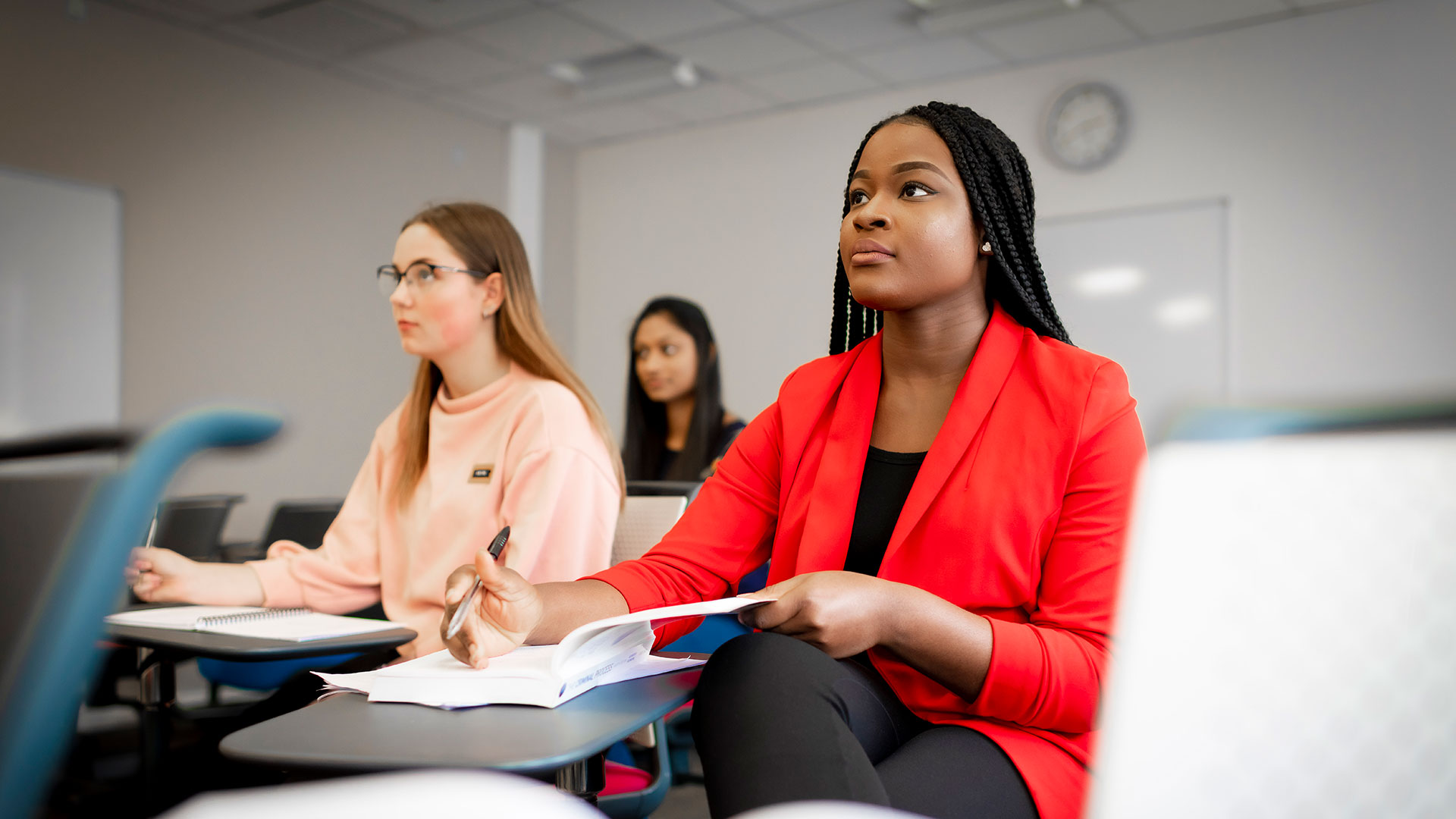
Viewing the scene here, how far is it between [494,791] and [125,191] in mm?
4788

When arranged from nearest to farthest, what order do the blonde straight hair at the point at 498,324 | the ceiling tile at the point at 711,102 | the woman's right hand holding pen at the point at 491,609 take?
the woman's right hand holding pen at the point at 491,609 → the blonde straight hair at the point at 498,324 → the ceiling tile at the point at 711,102

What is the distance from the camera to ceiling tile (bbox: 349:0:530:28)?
4.39 meters

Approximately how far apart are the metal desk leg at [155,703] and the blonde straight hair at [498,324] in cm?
51

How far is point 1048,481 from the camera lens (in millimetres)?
1142

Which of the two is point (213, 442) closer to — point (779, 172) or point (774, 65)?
point (774, 65)

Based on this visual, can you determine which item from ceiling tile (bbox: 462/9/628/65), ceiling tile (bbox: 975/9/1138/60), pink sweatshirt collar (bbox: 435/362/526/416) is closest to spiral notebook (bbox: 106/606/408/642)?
pink sweatshirt collar (bbox: 435/362/526/416)

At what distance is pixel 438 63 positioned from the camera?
5125 mm

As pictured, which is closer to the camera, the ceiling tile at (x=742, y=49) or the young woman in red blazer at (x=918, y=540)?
the young woman in red blazer at (x=918, y=540)

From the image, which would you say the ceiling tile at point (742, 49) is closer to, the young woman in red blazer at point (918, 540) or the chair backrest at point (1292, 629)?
the young woman in red blazer at point (918, 540)

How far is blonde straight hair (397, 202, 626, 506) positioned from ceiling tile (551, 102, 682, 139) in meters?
3.98

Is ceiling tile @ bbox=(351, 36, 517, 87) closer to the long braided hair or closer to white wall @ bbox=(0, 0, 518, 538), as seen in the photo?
white wall @ bbox=(0, 0, 518, 538)

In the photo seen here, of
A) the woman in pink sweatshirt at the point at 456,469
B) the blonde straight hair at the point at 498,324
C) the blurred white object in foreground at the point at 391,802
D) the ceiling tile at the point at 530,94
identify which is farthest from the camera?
the ceiling tile at the point at 530,94

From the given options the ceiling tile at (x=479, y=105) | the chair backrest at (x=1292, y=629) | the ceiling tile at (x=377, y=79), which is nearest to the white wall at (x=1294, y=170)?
the ceiling tile at (x=479, y=105)

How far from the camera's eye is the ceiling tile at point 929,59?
15.9ft
